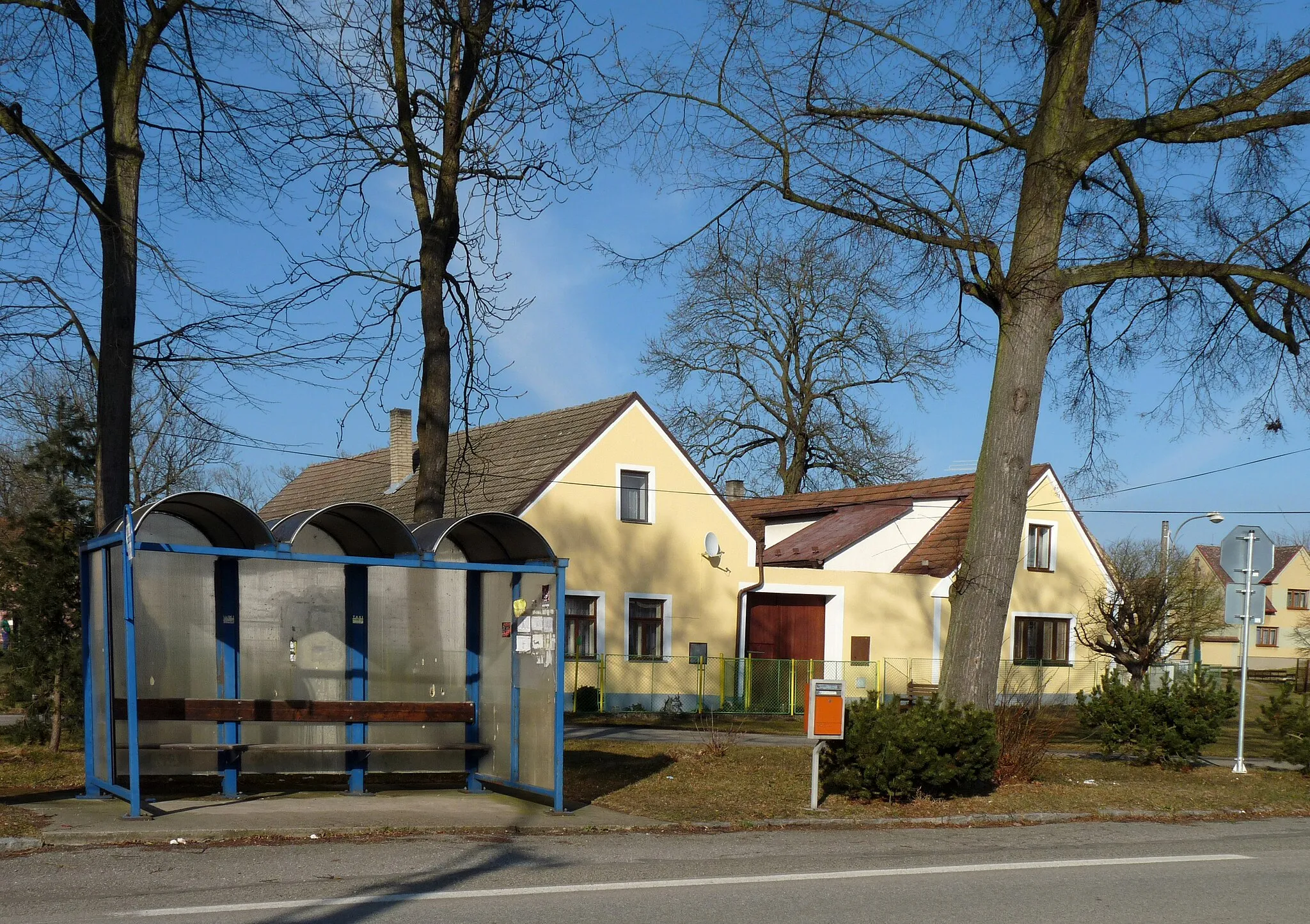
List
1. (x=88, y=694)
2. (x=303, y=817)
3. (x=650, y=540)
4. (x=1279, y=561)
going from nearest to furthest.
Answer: (x=303, y=817) < (x=88, y=694) < (x=650, y=540) < (x=1279, y=561)

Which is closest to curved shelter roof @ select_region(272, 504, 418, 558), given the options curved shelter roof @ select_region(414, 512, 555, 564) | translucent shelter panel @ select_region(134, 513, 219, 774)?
curved shelter roof @ select_region(414, 512, 555, 564)

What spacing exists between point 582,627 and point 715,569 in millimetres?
4191

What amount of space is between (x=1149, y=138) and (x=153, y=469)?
36.6m

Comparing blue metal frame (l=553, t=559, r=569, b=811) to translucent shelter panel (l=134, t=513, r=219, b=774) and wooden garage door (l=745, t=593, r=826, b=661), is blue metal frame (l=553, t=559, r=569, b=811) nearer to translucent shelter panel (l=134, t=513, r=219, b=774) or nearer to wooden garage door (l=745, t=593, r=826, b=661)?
translucent shelter panel (l=134, t=513, r=219, b=774)

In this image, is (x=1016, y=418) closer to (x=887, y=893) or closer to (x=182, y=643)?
(x=887, y=893)

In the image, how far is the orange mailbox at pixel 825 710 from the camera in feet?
40.8

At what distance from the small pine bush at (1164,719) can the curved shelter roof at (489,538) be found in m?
8.57

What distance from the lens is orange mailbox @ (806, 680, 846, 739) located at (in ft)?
40.8

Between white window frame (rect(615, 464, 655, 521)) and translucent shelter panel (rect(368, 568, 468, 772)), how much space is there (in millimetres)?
17250

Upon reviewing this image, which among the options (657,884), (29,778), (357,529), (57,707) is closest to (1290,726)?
(657,884)

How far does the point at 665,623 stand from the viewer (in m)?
32.1

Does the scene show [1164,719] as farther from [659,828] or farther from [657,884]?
[657,884]

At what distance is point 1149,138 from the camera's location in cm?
1491

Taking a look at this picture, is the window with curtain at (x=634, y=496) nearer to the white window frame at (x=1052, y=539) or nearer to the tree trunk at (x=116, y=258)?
the white window frame at (x=1052, y=539)
